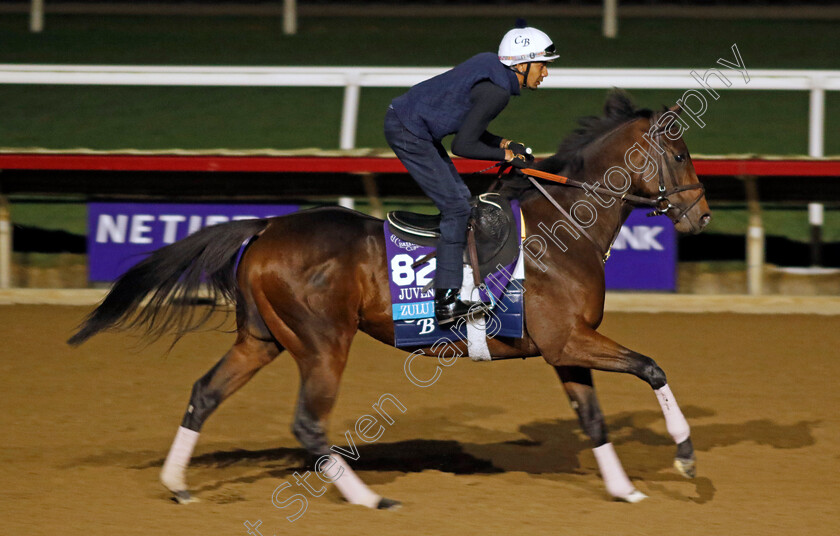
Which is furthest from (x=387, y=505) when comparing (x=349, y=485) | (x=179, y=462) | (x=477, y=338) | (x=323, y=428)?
(x=179, y=462)

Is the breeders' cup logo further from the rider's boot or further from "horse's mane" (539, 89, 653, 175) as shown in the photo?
"horse's mane" (539, 89, 653, 175)

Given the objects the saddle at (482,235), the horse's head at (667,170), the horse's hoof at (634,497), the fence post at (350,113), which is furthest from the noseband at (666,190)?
the fence post at (350,113)

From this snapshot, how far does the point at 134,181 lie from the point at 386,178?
2405 millimetres

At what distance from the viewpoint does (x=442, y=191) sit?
16.2ft

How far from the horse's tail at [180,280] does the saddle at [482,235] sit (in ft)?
2.50

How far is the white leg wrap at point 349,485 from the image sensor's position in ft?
15.9

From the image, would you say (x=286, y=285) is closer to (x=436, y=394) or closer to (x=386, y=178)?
(x=436, y=394)

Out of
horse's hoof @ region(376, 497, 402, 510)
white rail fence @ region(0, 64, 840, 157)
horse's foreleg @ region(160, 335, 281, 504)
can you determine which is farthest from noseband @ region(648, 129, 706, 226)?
white rail fence @ region(0, 64, 840, 157)

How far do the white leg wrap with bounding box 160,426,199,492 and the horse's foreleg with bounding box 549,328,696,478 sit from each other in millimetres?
1811

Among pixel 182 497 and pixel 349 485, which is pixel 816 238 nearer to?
pixel 349 485

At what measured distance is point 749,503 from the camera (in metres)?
4.85

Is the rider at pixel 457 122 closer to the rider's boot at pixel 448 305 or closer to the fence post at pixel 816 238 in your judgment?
the rider's boot at pixel 448 305

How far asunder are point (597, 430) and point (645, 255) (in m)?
4.80

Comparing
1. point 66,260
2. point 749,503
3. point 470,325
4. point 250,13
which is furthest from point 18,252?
point 250,13
